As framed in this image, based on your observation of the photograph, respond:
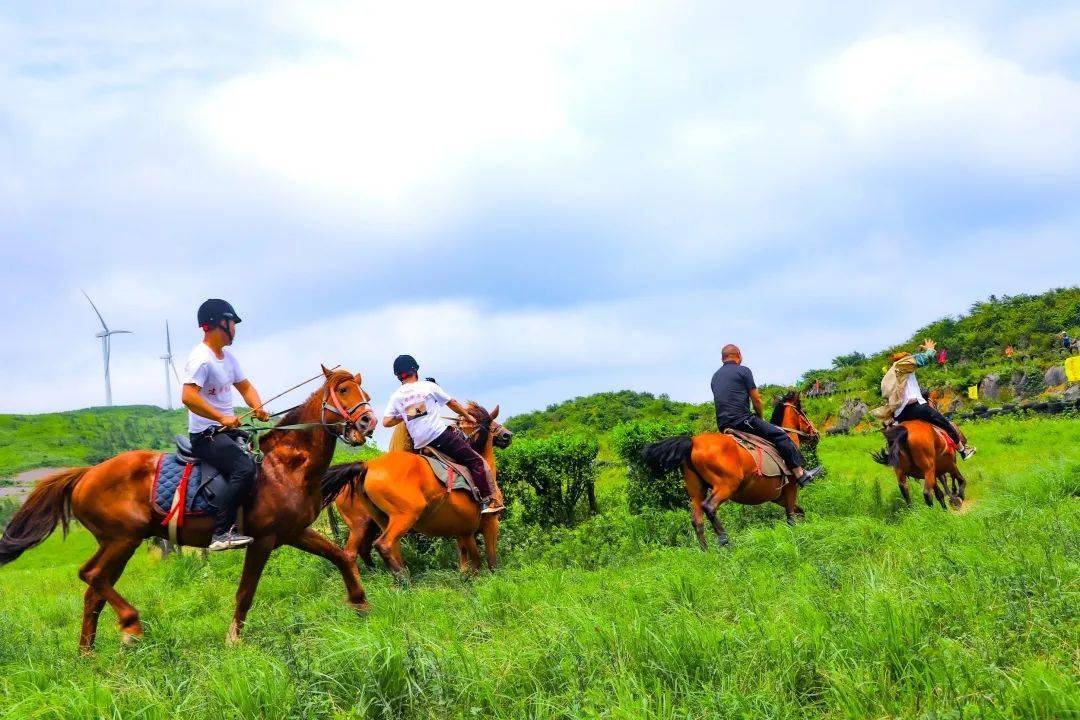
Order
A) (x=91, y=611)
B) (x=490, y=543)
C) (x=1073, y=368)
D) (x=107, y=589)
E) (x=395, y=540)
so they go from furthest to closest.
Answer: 1. (x=1073, y=368)
2. (x=490, y=543)
3. (x=395, y=540)
4. (x=91, y=611)
5. (x=107, y=589)

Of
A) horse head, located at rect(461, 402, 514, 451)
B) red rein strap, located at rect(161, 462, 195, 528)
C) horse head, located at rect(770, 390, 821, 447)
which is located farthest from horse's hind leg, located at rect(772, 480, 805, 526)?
red rein strap, located at rect(161, 462, 195, 528)

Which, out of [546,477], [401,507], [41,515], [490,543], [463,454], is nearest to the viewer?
[41,515]

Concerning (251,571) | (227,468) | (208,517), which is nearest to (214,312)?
(227,468)

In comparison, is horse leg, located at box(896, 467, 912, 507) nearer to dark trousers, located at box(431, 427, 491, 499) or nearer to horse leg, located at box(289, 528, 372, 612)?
dark trousers, located at box(431, 427, 491, 499)

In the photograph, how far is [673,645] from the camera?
439 centimetres

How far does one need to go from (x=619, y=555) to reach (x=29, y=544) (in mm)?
5716

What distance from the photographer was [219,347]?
7023 millimetres

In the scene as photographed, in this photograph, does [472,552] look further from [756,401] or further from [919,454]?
[919,454]

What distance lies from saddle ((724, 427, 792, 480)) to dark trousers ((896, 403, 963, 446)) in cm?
275

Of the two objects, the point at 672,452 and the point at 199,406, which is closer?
the point at 199,406

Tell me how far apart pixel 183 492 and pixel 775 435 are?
7227 millimetres

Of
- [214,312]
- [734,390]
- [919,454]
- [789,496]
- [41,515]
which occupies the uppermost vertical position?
[214,312]

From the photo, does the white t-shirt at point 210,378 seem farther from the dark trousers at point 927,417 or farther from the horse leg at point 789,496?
the dark trousers at point 927,417

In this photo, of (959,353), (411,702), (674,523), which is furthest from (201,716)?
(959,353)
